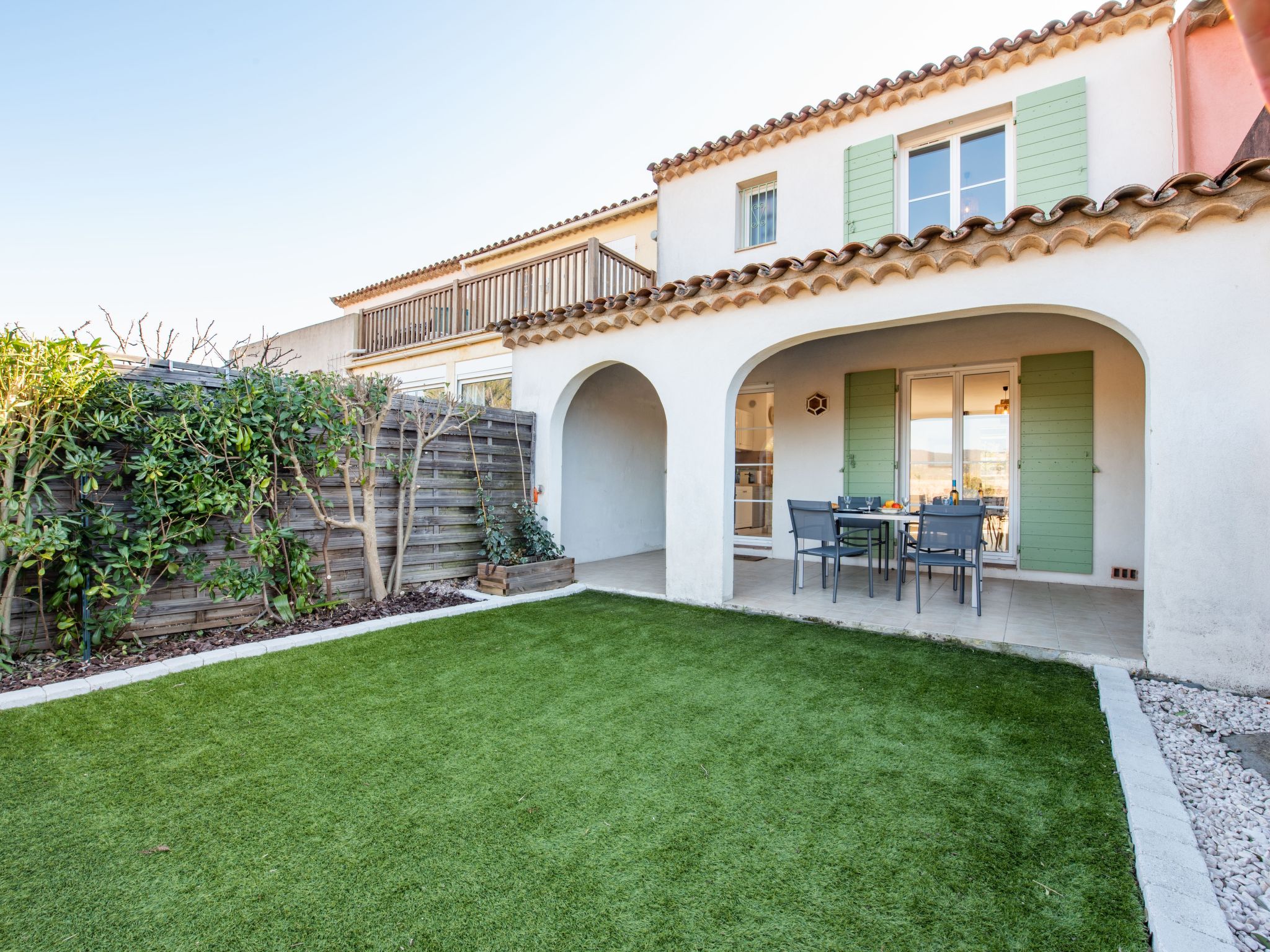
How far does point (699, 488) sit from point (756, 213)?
4923 millimetres

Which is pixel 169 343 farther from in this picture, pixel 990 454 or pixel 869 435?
pixel 990 454

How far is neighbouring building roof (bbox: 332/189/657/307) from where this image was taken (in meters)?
10.5

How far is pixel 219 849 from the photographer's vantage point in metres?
2.00

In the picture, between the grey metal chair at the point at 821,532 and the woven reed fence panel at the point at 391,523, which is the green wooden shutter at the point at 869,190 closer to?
the grey metal chair at the point at 821,532

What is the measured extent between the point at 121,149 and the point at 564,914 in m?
13.1

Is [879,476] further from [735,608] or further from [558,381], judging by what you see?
[558,381]

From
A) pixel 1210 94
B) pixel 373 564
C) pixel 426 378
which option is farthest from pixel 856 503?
pixel 426 378

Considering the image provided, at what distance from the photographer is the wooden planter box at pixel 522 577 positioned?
6.14 meters

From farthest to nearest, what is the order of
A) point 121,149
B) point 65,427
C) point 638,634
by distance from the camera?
point 121,149 → point 638,634 → point 65,427

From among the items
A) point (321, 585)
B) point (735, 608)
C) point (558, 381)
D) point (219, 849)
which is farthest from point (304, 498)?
point (735, 608)

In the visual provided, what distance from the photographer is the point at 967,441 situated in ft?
24.2

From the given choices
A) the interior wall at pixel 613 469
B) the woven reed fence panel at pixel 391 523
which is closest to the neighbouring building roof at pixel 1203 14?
the interior wall at pixel 613 469

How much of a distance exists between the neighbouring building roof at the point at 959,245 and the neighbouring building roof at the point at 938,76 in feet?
8.55

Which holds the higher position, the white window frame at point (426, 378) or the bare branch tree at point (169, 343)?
the white window frame at point (426, 378)
